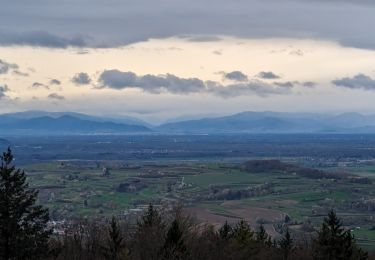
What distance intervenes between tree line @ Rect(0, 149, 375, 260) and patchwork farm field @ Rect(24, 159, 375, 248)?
111ft

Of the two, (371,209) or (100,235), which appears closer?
(100,235)

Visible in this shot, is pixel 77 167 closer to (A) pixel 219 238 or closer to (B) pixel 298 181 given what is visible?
(B) pixel 298 181

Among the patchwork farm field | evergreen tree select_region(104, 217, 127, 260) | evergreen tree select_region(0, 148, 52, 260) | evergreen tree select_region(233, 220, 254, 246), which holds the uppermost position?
evergreen tree select_region(0, 148, 52, 260)

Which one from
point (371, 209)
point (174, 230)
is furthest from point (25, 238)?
point (371, 209)

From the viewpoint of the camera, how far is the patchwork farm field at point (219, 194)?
Result: 95.0 m

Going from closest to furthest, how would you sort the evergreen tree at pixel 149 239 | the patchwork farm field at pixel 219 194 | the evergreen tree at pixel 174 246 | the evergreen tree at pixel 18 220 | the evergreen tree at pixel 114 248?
the evergreen tree at pixel 18 220
the evergreen tree at pixel 174 246
the evergreen tree at pixel 114 248
the evergreen tree at pixel 149 239
the patchwork farm field at pixel 219 194

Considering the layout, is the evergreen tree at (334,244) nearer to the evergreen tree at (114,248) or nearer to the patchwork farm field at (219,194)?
the evergreen tree at (114,248)

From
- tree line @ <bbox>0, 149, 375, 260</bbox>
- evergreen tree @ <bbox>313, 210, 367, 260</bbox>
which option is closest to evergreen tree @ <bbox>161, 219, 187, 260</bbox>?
tree line @ <bbox>0, 149, 375, 260</bbox>

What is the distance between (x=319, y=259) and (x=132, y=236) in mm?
13329

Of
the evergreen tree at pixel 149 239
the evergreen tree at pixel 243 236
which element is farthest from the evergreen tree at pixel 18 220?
the evergreen tree at pixel 243 236

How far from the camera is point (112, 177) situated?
155000mm

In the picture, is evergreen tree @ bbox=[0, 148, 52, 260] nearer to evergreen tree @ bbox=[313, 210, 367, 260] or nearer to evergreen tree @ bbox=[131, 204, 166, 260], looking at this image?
evergreen tree @ bbox=[131, 204, 166, 260]

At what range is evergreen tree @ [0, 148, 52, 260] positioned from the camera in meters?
28.8

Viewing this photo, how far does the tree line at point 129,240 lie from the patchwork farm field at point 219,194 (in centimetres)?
3375
